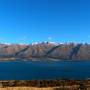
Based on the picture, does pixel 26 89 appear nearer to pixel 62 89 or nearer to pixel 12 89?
pixel 12 89

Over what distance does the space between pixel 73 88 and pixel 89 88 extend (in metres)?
2.77

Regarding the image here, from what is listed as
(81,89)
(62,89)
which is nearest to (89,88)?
(81,89)

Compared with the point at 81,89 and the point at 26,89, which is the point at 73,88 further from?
the point at 26,89

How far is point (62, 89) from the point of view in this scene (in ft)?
152

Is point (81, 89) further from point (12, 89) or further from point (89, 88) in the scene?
point (12, 89)

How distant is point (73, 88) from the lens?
46156 millimetres

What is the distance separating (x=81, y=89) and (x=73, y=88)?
1784 millimetres

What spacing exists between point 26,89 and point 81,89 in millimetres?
8492

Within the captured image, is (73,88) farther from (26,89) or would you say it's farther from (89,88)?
(26,89)

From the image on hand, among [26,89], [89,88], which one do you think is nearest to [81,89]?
[89,88]

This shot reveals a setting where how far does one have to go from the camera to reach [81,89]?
44.8 m

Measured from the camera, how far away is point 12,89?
44906 mm

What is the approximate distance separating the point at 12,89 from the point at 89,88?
468 inches

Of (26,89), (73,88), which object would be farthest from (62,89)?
(26,89)
